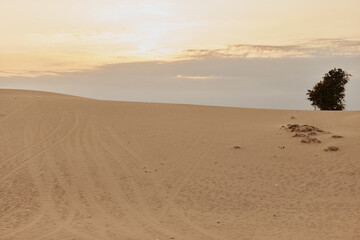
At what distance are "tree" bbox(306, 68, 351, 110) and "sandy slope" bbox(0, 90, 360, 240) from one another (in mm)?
17291

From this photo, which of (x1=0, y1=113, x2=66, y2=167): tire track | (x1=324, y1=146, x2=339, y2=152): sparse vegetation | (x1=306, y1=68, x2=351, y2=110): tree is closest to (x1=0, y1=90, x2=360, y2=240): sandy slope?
(x1=0, y1=113, x2=66, y2=167): tire track

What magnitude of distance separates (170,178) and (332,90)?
31226mm

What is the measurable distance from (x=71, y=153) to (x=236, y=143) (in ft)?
24.7

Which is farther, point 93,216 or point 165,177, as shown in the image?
point 165,177

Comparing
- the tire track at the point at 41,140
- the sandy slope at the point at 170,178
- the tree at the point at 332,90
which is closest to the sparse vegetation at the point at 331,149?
the sandy slope at the point at 170,178

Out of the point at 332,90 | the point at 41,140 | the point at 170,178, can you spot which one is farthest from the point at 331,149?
the point at 332,90

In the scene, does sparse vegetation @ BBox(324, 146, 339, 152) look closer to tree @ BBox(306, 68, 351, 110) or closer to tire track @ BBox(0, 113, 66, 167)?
tire track @ BBox(0, 113, 66, 167)

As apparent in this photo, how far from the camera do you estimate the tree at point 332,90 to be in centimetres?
4319

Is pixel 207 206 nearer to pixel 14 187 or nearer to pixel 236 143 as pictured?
pixel 14 187

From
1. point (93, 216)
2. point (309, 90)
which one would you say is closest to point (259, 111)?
point (309, 90)

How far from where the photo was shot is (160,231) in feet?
36.1

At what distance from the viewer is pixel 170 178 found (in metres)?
16.3

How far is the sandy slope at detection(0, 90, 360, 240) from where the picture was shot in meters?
11.5

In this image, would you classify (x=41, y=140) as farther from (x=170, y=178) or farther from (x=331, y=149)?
(x=331, y=149)
